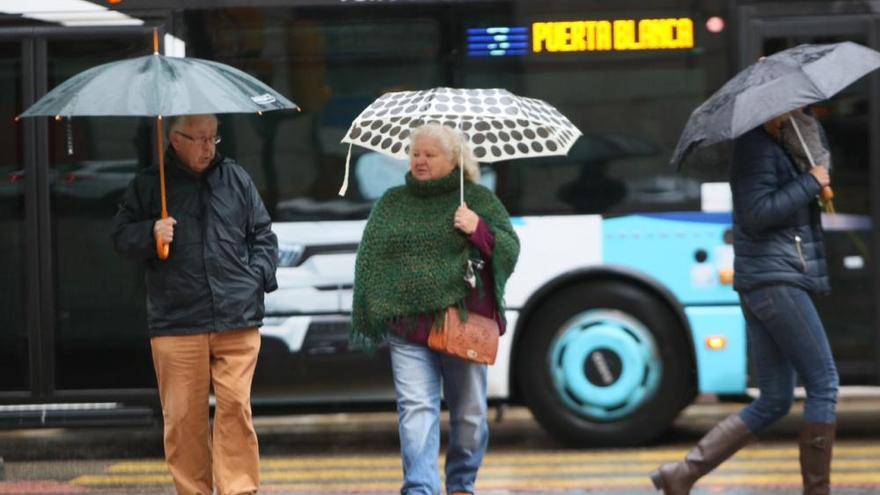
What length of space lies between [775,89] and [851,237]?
3.00 meters

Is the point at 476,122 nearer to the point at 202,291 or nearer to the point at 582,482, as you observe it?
the point at 202,291

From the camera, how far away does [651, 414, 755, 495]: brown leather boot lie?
6.86 meters

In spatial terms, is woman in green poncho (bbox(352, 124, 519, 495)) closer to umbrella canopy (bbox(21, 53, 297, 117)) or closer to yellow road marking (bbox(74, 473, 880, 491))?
umbrella canopy (bbox(21, 53, 297, 117))

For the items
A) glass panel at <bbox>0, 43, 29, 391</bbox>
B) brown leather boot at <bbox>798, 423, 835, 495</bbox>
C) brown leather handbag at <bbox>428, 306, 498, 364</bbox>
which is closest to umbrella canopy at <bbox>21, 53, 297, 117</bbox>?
brown leather handbag at <bbox>428, 306, 498, 364</bbox>

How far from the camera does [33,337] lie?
9.41 meters

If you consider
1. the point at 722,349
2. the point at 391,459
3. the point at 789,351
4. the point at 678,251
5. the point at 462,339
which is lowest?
the point at 391,459

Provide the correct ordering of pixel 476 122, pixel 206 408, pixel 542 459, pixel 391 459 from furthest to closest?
pixel 391 459, pixel 542 459, pixel 476 122, pixel 206 408

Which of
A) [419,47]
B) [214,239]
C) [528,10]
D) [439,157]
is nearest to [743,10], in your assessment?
[528,10]

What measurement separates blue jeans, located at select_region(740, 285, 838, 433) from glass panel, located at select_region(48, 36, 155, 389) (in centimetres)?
397

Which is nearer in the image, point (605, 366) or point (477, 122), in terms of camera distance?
point (477, 122)

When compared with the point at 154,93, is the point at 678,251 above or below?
below

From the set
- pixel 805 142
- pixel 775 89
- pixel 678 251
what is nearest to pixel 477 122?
pixel 775 89

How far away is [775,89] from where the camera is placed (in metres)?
6.60

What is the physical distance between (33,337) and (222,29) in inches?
79.1
